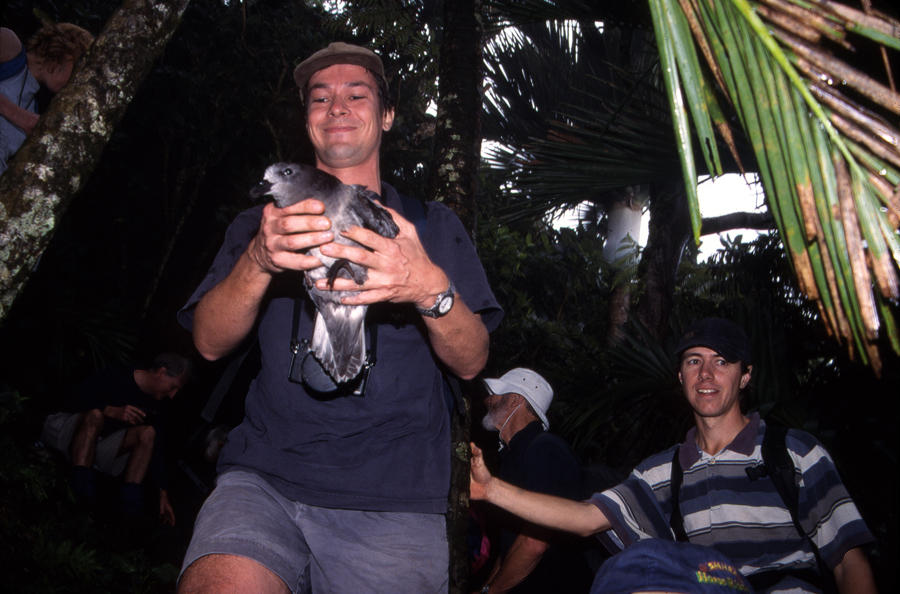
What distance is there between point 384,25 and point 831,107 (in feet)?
15.8

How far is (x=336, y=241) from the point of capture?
1.72 meters

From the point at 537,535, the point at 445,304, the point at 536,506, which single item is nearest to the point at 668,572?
the point at 445,304

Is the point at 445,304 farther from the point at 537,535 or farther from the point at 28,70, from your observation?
the point at 28,70

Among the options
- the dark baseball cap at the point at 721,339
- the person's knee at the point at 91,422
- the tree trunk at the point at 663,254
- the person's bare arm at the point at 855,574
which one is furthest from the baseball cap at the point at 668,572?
the person's knee at the point at 91,422

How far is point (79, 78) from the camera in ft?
8.05

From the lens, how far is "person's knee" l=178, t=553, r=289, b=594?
1.55 m

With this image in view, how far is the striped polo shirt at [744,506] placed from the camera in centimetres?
274

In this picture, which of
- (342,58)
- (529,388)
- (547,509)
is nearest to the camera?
(342,58)

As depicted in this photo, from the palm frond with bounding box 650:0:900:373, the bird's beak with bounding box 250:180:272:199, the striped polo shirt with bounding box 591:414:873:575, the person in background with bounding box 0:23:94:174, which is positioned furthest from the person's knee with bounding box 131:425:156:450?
the palm frond with bounding box 650:0:900:373

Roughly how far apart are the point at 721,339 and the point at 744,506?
97 cm

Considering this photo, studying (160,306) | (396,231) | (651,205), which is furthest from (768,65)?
(160,306)

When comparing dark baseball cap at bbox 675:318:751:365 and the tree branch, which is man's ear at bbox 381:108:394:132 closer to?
dark baseball cap at bbox 675:318:751:365

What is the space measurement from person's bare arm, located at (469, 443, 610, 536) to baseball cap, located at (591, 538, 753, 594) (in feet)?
2.89

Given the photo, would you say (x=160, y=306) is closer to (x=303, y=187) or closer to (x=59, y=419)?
(x=59, y=419)
